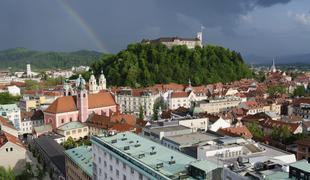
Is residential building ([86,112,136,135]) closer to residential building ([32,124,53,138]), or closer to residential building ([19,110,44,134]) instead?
residential building ([32,124,53,138])

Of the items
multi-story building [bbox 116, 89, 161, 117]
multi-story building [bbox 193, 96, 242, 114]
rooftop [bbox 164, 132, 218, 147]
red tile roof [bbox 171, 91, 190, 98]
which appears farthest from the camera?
red tile roof [bbox 171, 91, 190, 98]

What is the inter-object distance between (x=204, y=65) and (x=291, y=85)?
2633cm

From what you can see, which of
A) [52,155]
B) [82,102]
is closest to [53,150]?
[52,155]

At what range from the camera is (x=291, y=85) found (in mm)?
104875

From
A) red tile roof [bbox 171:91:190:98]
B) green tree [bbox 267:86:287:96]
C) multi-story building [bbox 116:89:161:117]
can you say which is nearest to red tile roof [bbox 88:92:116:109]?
multi-story building [bbox 116:89:161:117]

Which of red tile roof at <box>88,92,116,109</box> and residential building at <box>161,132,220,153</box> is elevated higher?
red tile roof at <box>88,92,116,109</box>

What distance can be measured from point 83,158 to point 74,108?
26.4m

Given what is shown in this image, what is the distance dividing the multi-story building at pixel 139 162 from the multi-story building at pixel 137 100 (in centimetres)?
4560

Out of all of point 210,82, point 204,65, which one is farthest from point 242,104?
point 204,65

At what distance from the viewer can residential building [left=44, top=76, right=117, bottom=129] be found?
57500mm

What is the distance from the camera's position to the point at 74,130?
53.5 meters

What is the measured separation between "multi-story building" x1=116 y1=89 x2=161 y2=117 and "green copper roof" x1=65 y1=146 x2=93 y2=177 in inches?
1508

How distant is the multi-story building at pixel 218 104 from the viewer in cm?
6881

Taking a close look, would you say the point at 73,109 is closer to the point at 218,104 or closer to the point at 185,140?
the point at 218,104
